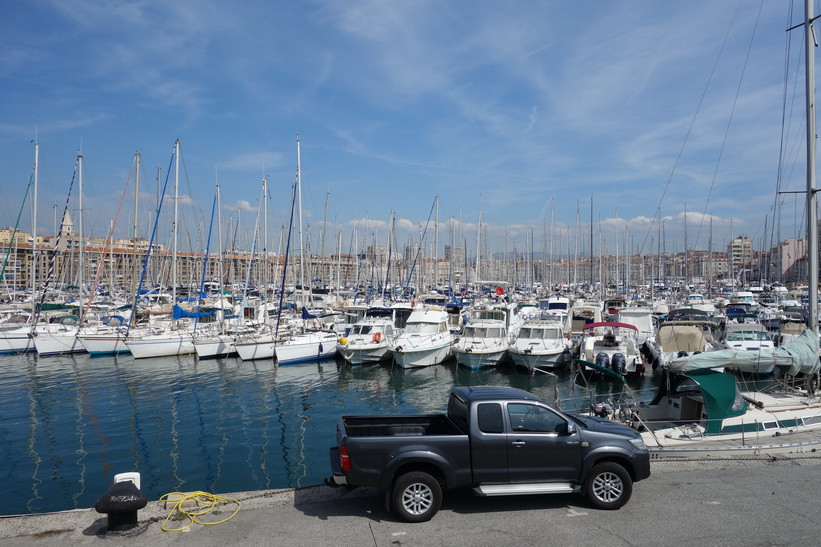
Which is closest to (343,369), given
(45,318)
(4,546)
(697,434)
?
(697,434)

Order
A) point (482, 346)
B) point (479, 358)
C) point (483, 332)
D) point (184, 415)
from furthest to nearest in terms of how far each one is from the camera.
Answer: point (483, 332) → point (482, 346) → point (479, 358) → point (184, 415)

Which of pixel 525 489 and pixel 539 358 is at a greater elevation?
pixel 525 489

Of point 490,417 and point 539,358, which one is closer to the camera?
point 490,417

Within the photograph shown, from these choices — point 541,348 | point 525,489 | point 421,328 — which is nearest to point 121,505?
point 525,489

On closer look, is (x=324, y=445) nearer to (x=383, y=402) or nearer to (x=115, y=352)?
(x=383, y=402)

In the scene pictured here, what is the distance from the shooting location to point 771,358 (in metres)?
17.1

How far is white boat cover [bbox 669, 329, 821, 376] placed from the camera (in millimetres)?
16391

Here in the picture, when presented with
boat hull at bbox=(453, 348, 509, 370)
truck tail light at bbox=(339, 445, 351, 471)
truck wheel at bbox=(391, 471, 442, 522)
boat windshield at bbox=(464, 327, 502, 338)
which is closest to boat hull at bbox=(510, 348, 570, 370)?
boat hull at bbox=(453, 348, 509, 370)

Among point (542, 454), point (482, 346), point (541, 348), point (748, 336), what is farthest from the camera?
point (482, 346)

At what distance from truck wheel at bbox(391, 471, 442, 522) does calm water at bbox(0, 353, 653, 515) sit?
20.7ft

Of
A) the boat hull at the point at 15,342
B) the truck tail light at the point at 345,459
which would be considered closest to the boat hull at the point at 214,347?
the boat hull at the point at 15,342

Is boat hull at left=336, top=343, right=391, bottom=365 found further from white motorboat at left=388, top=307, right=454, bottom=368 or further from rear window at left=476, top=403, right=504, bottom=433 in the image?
rear window at left=476, top=403, right=504, bottom=433

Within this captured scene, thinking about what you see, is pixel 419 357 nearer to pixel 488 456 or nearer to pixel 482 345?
pixel 482 345

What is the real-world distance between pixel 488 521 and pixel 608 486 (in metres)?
1.97
